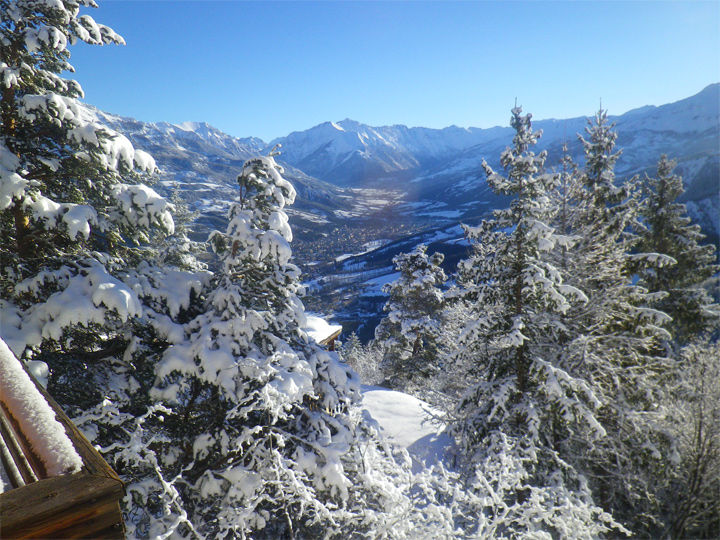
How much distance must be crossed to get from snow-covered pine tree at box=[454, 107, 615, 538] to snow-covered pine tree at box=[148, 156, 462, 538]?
2.85 meters

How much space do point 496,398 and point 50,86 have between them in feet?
33.0

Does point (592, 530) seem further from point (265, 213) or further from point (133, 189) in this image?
point (133, 189)

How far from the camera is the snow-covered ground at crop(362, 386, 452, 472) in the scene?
37.4 ft

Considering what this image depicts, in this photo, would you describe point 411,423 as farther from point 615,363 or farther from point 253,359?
point 253,359

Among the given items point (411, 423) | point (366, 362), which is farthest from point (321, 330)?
point (366, 362)

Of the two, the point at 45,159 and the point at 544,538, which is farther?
the point at 45,159

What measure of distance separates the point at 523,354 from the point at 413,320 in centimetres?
1358

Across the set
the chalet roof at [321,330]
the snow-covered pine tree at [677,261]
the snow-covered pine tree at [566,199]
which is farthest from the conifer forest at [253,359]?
the snow-covered pine tree at [677,261]

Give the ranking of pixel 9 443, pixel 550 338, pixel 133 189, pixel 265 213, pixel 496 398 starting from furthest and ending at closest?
pixel 550 338 → pixel 496 398 → pixel 265 213 → pixel 133 189 → pixel 9 443

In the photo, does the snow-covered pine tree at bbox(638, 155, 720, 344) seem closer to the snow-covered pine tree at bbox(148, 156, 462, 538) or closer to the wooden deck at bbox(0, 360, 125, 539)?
the snow-covered pine tree at bbox(148, 156, 462, 538)

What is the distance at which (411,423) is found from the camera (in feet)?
45.8

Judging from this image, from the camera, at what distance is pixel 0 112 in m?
5.30

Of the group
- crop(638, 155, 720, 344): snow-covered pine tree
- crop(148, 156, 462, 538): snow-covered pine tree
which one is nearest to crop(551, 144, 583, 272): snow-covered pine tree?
crop(638, 155, 720, 344): snow-covered pine tree

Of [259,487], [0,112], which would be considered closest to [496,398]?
[259,487]
